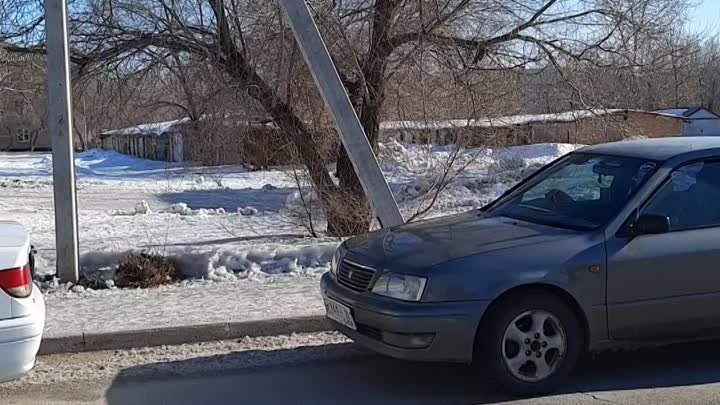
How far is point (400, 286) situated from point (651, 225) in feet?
5.56

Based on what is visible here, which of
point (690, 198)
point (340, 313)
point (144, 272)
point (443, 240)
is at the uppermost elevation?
point (690, 198)

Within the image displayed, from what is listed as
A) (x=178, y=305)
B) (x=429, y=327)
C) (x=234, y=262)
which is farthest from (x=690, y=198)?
(x=234, y=262)

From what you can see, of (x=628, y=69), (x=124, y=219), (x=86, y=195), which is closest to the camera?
(x=628, y=69)

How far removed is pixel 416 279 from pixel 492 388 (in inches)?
38.0

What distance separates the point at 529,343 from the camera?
5246mm

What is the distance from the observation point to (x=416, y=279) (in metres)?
5.13

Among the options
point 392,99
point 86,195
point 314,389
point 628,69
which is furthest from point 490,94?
point 86,195

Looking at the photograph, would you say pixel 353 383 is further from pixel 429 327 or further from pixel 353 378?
pixel 429 327

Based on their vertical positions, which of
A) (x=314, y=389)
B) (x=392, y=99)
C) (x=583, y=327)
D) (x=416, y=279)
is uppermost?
(x=392, y=99)

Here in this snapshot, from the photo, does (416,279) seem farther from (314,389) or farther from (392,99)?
(392,99)

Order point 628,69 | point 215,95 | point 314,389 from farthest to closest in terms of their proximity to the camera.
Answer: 1. point 628,69
2. point 215,95
3. point 314,389

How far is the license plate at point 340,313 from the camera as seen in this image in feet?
18.0

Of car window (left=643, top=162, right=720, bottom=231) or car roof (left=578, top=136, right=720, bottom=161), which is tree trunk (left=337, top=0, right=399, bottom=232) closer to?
car roof (left=578, top=136, right=720, bottom=161)

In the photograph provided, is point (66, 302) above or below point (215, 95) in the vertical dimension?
below
